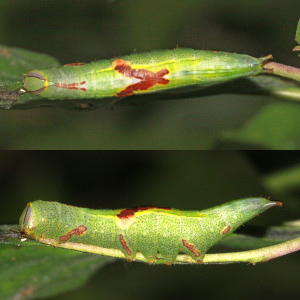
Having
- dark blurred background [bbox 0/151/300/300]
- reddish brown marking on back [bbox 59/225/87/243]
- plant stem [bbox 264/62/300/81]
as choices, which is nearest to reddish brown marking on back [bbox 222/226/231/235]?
reddish brown marking on back [bbox 59/225/87/243]

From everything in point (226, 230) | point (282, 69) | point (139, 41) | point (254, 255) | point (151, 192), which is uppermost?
point (139, 41)

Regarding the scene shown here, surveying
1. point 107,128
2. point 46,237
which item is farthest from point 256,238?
point 107,128

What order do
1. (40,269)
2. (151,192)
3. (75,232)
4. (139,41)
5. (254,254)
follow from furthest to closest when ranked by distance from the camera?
1. (139,41)
2. (151,192)
3. (40,269)
4. (75,232)
5. (254,254)

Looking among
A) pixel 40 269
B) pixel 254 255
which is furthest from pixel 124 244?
pixel 40 269

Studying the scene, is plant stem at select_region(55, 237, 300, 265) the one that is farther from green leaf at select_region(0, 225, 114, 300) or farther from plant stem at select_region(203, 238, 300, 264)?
green leaf at select_region(0, 225, 114, 300)

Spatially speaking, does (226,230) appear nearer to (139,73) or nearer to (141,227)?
(141,227)

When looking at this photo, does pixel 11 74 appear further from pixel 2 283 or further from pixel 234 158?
pixel 234 158
